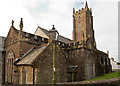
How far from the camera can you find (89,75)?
28.6 metres

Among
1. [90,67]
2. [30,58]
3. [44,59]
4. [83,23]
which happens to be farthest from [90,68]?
[83,23]

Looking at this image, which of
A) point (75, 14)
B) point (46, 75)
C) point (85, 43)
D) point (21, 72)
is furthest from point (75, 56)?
point (75, 14)

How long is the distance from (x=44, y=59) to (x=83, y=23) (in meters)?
29.4

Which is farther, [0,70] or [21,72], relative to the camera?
[0,70]

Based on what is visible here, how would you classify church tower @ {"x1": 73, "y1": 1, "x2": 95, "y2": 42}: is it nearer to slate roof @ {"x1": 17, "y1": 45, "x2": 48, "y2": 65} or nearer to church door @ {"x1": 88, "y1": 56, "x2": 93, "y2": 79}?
church door @ {"x1": 88, "y1": 56, "x2": 93, "y2": 79}

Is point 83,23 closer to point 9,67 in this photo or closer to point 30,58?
point 9,67

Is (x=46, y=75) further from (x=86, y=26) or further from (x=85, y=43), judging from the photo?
(x=86, y=26)

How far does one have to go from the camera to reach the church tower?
44469 mm

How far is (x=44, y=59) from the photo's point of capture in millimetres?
19078

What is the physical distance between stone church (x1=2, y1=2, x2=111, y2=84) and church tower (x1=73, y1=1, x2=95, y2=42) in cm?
1381

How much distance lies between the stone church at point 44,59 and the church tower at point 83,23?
1381 centimetres

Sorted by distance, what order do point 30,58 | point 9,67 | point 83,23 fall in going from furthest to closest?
1. point 83,23
2. point 9,67
3. point 30,58

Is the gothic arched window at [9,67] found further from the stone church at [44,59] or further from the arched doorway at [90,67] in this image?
the arched doorway at [90,67]

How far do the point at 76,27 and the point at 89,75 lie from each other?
22025 millimetres
